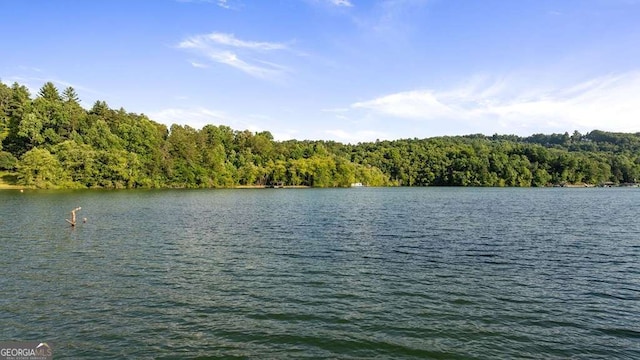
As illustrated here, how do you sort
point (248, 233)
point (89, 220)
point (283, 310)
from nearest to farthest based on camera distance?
point (283, 310), point (248, 233), point (89, 220)

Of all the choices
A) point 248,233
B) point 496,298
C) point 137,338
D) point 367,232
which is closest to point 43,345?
point 137,338

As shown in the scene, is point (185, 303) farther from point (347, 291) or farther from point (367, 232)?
point (367, 232)

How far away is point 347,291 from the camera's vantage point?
2342 cm

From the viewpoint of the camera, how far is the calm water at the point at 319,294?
53.9ft

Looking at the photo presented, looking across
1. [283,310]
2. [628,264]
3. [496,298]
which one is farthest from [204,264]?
[628,264]

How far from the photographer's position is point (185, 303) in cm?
2122

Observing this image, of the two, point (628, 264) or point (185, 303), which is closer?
point (185, 303)

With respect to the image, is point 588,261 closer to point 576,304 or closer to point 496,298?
point 576,304

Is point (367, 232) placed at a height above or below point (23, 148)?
below

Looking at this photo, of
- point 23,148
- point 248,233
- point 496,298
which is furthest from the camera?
point 23,148

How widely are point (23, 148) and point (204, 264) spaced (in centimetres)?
15395

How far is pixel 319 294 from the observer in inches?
899

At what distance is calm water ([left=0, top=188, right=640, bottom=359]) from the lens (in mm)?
16438

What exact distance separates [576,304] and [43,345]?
961 inches
